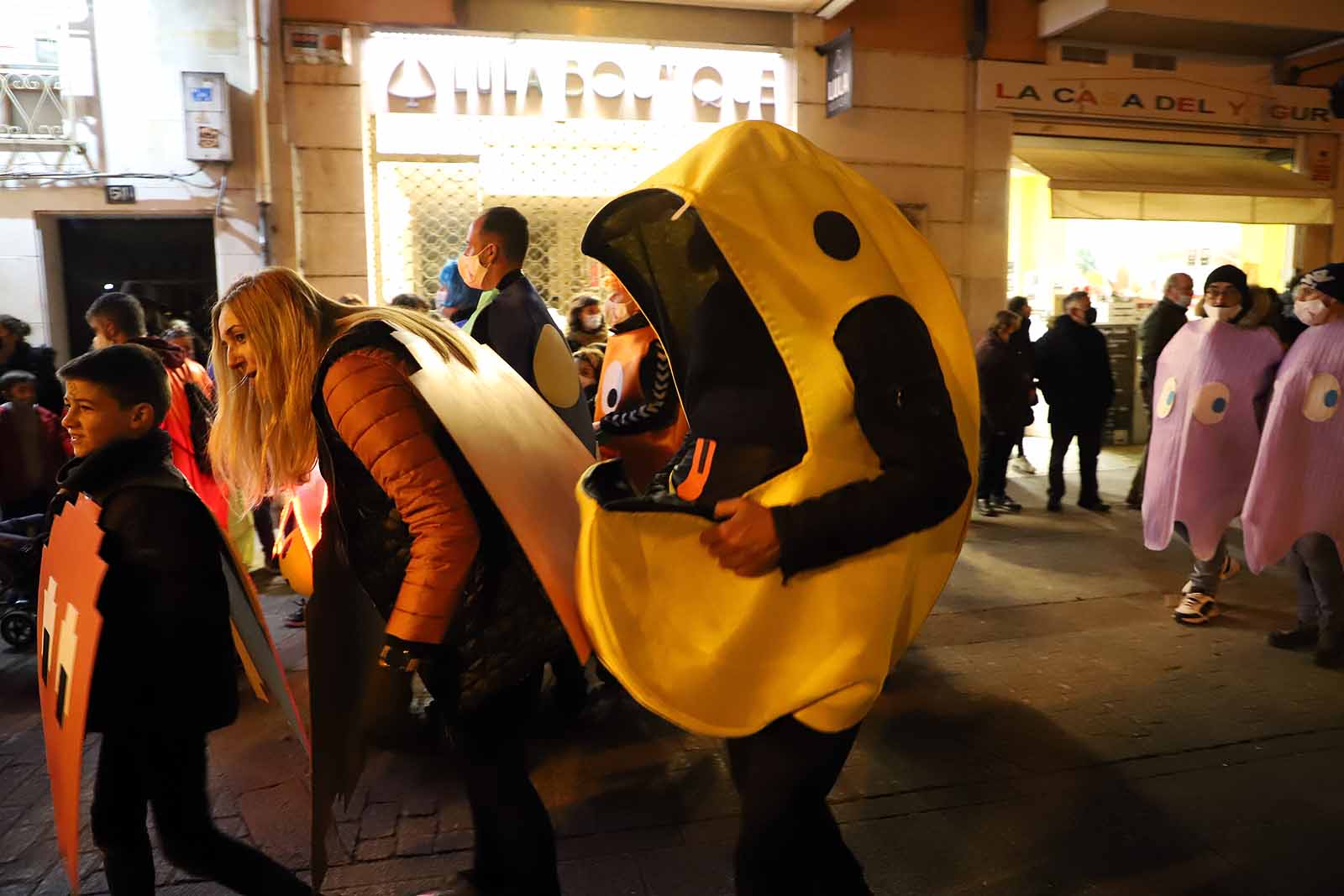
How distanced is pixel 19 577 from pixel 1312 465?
6646mm

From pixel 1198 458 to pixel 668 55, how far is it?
22.0 feet

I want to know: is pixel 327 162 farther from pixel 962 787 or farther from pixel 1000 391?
pixel 962 787

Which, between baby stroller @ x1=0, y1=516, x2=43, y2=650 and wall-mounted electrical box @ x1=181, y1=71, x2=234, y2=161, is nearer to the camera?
baby stroller @ x1=0, y1=516, x2=43, y2=650

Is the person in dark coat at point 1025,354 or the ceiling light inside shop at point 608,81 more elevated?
the ceiling light inside shop at point 608,81

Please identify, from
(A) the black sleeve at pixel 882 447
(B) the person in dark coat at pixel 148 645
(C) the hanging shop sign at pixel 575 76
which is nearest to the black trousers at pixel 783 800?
(A) the black sleeve at pixel 882 447

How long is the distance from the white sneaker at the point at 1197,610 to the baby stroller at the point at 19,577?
243 inches

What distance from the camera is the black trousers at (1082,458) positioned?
8555mm

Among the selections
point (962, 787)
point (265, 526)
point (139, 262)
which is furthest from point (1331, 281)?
point (139, 262)

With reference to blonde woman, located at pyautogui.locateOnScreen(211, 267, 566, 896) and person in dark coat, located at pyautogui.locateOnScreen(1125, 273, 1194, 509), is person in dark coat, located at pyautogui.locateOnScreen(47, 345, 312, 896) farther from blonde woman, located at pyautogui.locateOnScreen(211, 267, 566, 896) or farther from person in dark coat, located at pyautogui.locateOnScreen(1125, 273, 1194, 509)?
person in dark coat, located at pyautogui.locateOnScreen(1125, 273, 1194, 509)

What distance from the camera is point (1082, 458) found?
8.62 m

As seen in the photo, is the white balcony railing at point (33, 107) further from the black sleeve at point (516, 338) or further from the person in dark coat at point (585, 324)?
the black sleeve at point (516, 338)

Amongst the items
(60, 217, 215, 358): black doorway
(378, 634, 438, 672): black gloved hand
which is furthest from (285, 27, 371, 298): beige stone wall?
(378, 634, 438, 672): black gloved hand

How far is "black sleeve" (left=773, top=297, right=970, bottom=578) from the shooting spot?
169 centimetres

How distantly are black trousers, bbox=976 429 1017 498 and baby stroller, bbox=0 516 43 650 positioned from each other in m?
6.87
